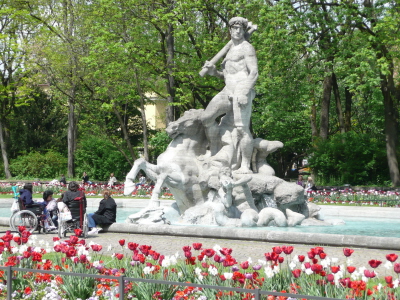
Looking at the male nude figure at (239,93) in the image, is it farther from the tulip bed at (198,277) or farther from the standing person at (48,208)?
the tulip bed at (198,277)

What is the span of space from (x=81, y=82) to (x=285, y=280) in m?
31.8

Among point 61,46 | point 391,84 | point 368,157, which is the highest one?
point 61,46

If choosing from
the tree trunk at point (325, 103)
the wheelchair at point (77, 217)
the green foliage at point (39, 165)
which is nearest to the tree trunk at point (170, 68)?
the tree trunk at point (325, 103)

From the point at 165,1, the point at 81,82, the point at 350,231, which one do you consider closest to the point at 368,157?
the point at 165,1

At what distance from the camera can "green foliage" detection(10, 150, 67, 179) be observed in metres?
45.2

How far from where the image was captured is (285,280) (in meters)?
6.88

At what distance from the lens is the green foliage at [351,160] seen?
32.5 meters

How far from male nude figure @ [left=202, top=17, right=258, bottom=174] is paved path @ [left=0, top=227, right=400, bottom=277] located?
3.98 meters

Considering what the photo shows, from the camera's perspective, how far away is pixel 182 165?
16.3 meters

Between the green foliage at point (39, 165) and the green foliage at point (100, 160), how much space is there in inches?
66.3

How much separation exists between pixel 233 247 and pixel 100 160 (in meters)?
33.3

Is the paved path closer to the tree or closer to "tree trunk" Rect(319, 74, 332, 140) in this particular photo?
"tree trunk" Rect(319, 74, 332, 140)

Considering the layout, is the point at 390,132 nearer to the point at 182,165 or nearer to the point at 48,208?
the point at 182,165

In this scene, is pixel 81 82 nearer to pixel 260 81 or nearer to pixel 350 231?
pixel 260 81
